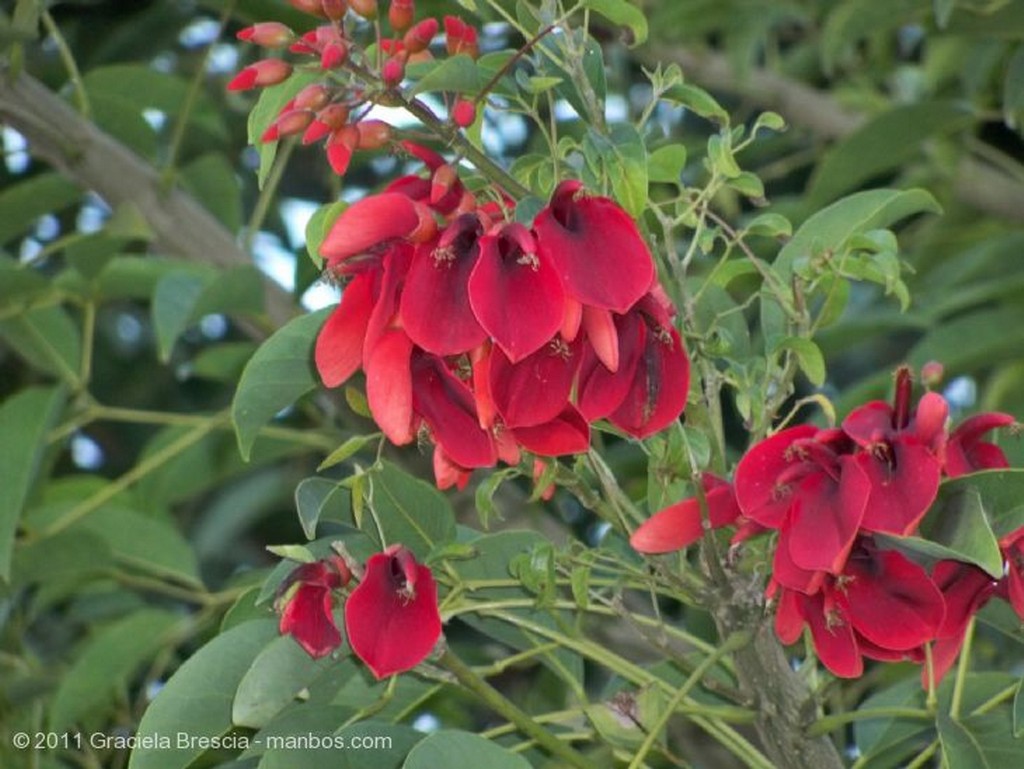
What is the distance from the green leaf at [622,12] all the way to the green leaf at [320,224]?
17cm

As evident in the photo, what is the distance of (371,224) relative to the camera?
2.95 ft

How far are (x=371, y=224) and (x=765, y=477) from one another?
0.25 m

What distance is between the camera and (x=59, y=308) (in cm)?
186

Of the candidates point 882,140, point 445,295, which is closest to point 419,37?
point 445,295

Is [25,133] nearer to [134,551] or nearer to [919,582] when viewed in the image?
[134,551]

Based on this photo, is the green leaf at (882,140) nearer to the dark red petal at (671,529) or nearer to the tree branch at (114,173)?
the tree branch at (114,173)

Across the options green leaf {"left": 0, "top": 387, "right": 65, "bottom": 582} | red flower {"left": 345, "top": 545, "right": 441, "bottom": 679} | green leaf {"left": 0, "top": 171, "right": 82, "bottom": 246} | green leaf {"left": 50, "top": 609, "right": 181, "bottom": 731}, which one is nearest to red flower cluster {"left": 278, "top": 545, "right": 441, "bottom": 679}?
red flower {"left": 345, "top": 545, "right": 441, "bottom": 679}

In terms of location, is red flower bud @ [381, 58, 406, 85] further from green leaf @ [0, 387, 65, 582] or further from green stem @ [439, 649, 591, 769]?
green leaf @ [0, 387, 65, 582]

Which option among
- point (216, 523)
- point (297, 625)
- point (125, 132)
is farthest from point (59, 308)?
point (297, 625)

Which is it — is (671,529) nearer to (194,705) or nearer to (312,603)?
(312,603)

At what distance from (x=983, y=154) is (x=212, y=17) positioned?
1.02m

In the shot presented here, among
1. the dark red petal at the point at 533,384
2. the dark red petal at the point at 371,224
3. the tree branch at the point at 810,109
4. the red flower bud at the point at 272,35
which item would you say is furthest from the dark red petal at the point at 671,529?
the tree branch at the point at 810,109

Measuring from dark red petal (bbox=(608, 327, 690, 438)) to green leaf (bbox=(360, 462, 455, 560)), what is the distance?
20 cm

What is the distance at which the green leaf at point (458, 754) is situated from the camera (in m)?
0.93
